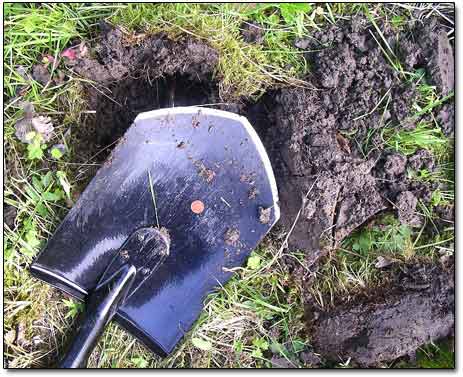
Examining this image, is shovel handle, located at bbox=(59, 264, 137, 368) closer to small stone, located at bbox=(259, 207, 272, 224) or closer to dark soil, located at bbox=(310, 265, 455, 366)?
small stone, located at bbox=(259, 207, 272, 224)

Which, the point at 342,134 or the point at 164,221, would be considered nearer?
the point at 164,221

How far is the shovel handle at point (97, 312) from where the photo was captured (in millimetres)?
1702

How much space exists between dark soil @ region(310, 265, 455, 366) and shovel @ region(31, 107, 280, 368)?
437mm

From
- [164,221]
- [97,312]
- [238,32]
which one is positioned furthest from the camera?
[238,32]

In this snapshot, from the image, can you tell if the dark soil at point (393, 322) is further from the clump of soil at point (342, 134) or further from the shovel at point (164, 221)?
the shovel at point (164, 221)

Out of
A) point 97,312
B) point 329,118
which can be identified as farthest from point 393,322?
point 97,312

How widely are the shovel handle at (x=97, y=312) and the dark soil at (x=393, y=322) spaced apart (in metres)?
0.71

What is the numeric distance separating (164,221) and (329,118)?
69 cm

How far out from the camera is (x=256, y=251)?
6.49 ft

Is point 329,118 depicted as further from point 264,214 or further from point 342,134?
point 264,214

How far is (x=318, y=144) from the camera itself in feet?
6.22

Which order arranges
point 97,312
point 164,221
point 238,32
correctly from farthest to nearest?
1. point 238,32
2. point 164,221
3. point 97,312

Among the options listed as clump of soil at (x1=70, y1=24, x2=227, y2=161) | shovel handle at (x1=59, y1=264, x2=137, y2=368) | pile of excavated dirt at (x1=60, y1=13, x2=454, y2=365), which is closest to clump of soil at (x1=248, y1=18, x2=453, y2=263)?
pile of excavated dirt at (x1=60, y1=13, x2=454, y2=365)

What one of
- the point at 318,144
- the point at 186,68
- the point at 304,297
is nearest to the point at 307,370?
the point at 304,297
